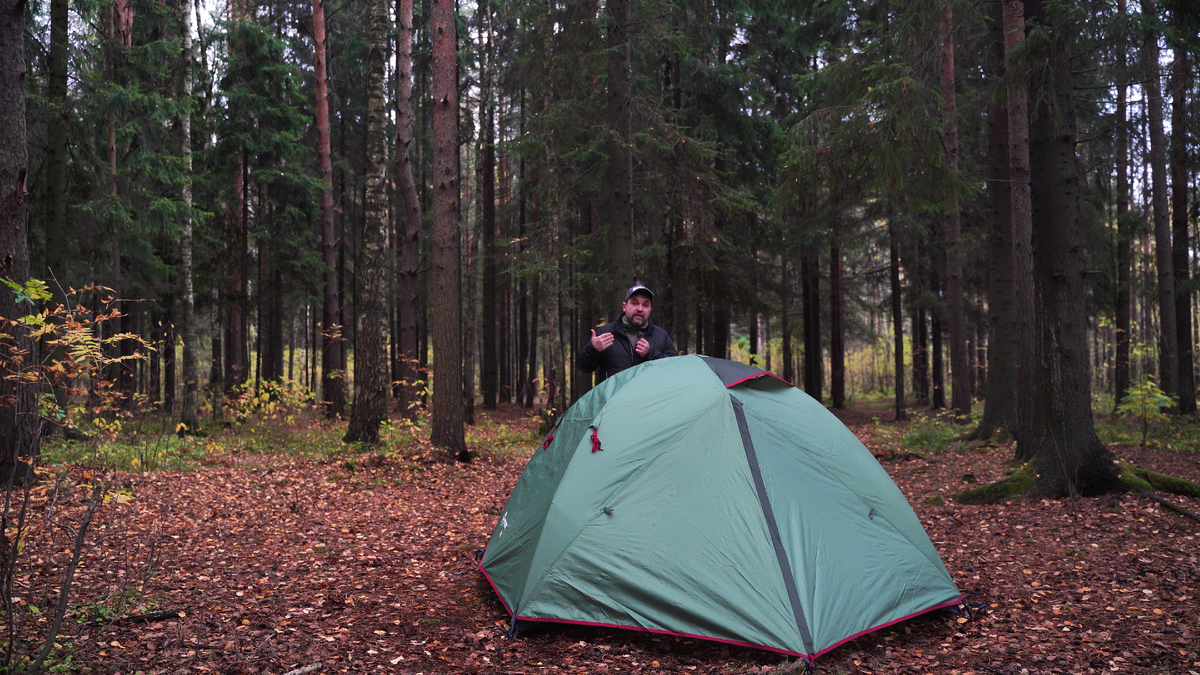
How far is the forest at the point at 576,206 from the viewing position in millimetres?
6453

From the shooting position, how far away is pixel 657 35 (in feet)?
35.2

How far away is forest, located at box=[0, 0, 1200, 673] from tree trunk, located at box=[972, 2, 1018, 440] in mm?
55

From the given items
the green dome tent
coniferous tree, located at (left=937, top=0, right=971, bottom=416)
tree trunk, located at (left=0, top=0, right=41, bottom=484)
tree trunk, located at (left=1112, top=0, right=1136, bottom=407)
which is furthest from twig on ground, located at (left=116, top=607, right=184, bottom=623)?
tree trunk, located at (left=1112, top=0, right=1136, bottom=407)

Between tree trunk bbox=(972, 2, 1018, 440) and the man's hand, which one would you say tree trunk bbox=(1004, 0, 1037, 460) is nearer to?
tree trunk bbox=(972, 2, 1018, 440)

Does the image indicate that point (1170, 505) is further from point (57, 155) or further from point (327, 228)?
point (327, 228)

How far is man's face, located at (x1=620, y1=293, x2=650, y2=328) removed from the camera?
5.47m

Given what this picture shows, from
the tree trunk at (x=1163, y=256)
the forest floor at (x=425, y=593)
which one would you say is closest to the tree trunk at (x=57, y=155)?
the forest floor at (x=425, y=593)

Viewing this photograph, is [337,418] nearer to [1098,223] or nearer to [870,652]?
[870,652]

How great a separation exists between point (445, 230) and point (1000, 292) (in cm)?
891

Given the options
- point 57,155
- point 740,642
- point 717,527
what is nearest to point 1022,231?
point 717,527

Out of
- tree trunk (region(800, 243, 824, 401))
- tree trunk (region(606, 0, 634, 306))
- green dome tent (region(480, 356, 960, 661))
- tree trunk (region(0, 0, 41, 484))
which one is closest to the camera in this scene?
green dome tent (region(480, 356, 960, 661))

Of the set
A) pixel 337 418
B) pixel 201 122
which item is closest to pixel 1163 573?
pixel 337 418

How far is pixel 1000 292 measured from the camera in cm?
1101

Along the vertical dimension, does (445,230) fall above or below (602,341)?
above
